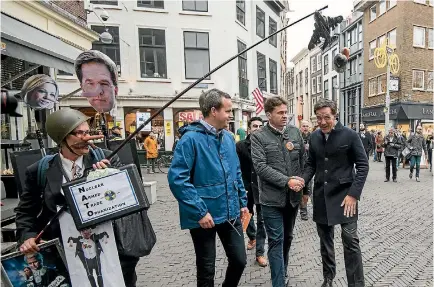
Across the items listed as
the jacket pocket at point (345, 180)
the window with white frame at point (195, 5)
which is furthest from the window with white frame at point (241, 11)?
the jacket pocket at point (345, 180)

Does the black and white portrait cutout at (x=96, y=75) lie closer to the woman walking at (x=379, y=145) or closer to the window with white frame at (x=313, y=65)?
the woman walking at (x=379, y=145)

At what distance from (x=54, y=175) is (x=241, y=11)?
21.8m

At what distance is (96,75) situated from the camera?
3004mm

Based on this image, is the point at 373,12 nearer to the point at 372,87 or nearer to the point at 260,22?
the point at 372,87

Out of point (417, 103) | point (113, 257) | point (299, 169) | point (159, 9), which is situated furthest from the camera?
point (417, 103)

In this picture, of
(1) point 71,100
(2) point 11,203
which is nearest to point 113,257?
(2) point 11,203

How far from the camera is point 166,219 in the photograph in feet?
22.3

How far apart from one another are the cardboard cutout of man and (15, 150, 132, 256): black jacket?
18cm

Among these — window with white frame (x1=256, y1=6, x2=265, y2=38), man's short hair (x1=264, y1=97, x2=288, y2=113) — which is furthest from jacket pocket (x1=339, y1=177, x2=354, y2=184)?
window with white frame (x1=256, y1=6, x2=265, y2=38)

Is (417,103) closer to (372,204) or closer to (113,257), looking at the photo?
(372,204)

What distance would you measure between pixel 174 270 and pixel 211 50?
17323 millimetres

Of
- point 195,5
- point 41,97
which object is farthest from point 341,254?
point 195,5

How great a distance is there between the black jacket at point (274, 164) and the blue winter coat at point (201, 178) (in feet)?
1.81

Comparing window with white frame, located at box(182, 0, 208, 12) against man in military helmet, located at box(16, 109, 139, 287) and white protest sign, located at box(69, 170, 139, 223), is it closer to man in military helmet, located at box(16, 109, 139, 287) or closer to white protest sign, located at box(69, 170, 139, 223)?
man in military helmet, located at box(16, 109, 139, 287)
